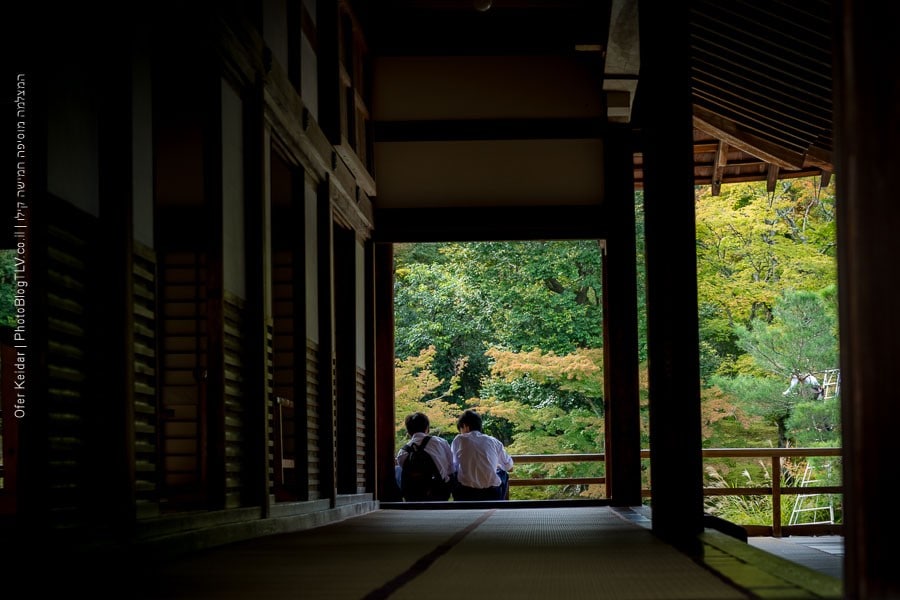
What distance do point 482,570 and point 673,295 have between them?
1.34 m

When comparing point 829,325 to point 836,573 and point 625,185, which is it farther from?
point 836,573

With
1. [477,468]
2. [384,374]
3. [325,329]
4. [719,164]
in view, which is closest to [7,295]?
[384,374]

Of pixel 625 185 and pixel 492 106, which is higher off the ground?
pixel 492 106

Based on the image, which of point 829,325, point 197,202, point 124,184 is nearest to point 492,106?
point 197,202

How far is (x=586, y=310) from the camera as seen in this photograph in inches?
665

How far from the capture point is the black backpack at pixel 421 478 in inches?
317

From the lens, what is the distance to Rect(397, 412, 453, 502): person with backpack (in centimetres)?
807

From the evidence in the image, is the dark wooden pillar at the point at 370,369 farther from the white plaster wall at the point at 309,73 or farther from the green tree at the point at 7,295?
the green tree at the point at 7,295

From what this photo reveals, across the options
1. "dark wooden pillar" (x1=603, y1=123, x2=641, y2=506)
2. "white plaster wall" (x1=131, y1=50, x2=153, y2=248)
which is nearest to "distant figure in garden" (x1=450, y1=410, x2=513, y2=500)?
"dark wooden pillar" (x1=603, y1=123, x2=641, y2=506)

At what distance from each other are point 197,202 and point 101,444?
4.58 metres

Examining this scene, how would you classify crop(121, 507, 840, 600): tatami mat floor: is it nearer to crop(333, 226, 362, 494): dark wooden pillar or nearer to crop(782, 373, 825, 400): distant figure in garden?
crop(333, 226, 362, 494): dark wooden pillar

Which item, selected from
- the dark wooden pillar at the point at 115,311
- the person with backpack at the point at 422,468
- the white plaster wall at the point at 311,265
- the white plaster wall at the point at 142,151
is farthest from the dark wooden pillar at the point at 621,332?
the dark wooden pillar at the point at 115,311

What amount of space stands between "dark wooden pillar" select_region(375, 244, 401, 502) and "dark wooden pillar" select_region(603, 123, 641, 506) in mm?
1655

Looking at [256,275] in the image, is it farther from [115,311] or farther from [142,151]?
[115,311]
